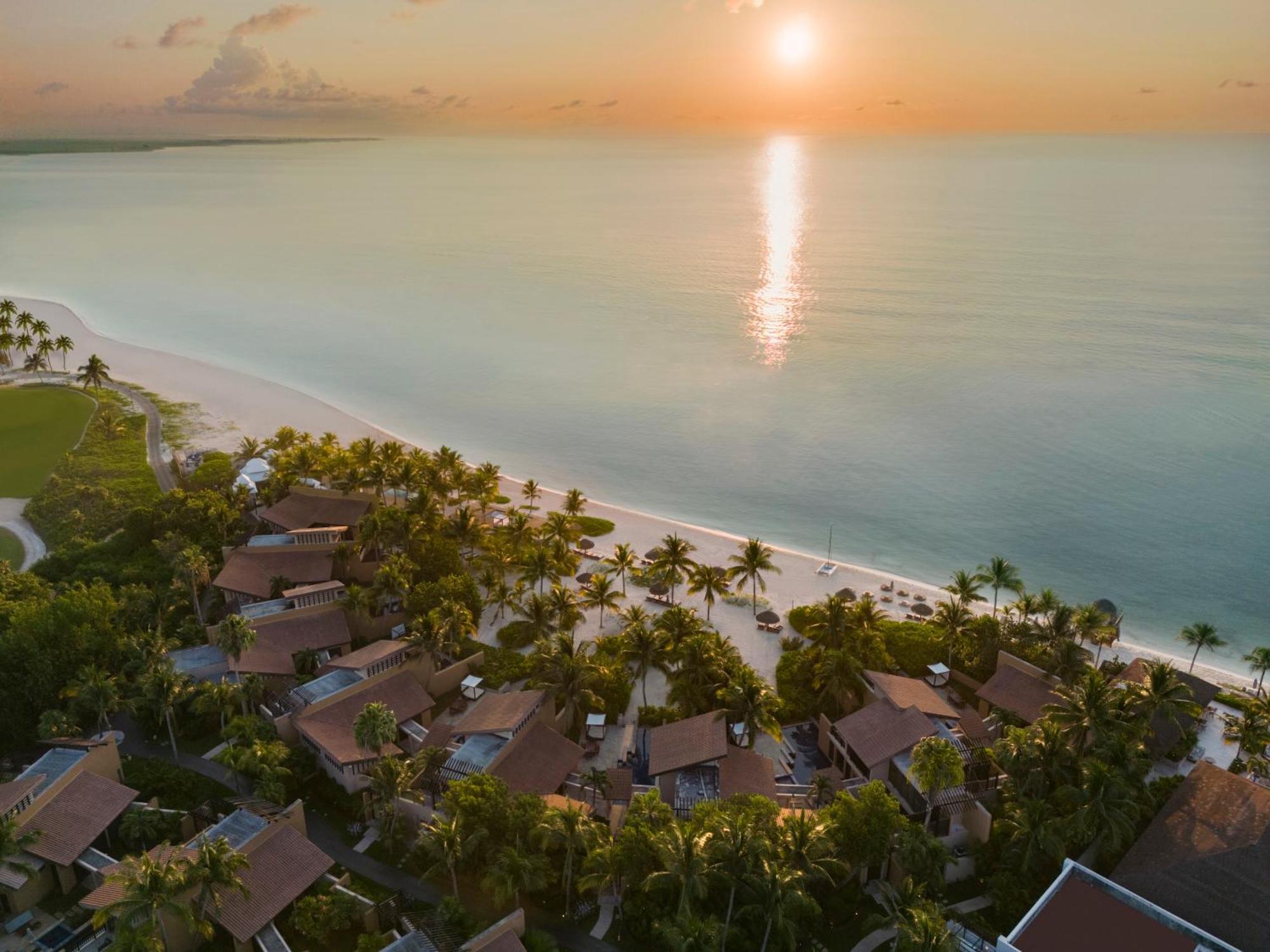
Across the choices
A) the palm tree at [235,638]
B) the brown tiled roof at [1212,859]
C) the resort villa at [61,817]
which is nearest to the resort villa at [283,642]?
the palm tree at [235,638]

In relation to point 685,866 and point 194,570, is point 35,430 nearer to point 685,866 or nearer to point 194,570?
point 194,570

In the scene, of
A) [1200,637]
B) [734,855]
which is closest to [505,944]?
[734,855]

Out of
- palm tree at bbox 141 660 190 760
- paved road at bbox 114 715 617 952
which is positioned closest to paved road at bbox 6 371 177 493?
palm tree at bbox 141 660 190 760

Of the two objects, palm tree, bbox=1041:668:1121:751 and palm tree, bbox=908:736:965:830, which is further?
palm tree, bbox=1041:668:1121:751

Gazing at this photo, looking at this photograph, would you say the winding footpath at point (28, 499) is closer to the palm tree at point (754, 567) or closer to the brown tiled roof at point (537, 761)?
the brown tiled roof at point (537, 761)

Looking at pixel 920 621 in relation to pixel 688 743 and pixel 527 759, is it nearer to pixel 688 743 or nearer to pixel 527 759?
pixel 688 743

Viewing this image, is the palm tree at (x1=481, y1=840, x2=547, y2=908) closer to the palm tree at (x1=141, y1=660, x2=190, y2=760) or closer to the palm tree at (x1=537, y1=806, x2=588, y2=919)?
the palm tree at (x1=537, y1=806, x2=588, y2=919)

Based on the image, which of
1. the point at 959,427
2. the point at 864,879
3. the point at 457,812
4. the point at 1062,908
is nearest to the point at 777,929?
the point at 864,879
